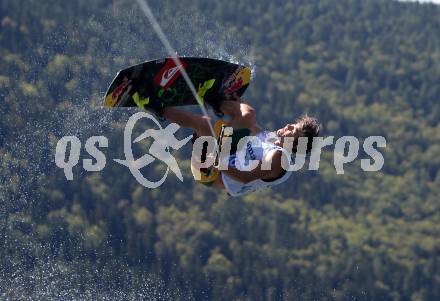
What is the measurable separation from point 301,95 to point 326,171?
15699 millimetres

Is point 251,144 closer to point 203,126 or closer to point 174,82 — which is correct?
point 203,126

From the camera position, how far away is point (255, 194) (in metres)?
72.5

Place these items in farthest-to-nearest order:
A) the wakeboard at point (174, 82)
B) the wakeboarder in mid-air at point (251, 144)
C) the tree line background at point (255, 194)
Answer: the tree line background at point (255, 194) → the wakeboard at point (174, 82) → the wakeboarder in mid-air at point (251, 144)

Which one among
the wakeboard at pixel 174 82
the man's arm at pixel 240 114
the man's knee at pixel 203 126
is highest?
the wakeboard at pixel 174 82

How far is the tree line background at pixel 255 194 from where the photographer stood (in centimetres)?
3534

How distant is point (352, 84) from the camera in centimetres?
10062

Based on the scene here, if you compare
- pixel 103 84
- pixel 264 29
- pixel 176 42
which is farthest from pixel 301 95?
pixel 176 42

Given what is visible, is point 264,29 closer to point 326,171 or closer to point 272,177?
point 326,171

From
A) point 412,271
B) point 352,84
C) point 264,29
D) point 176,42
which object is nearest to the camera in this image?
point 176,42

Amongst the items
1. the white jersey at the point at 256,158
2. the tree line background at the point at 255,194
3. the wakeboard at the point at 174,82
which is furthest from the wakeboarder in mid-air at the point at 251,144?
the tree line background at the point at 255,194

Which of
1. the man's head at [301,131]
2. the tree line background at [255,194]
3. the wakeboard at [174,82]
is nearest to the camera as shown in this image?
the man's head at [301,131]

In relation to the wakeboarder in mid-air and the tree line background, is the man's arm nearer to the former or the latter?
the wakeboarder in mid-air

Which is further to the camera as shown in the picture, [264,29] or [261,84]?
[264,29]

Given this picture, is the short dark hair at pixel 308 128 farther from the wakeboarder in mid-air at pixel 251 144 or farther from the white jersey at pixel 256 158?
the white jersey at pixel 256 158
